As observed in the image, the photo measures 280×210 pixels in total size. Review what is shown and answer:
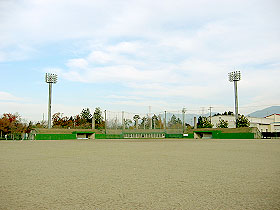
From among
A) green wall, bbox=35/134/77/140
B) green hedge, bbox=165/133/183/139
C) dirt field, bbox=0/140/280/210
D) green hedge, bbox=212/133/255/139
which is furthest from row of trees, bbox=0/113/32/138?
dirt field, bbox=0/140/280/210

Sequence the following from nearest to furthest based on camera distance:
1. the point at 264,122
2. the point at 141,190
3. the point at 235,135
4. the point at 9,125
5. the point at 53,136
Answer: the point at 141,190 → the point at 235,135 → the point at 53,136 → the point at 9,125 → the point at 264,122

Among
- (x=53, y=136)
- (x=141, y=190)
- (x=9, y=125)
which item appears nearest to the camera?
(x=141, y=190)

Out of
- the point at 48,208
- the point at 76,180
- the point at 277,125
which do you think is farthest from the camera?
the point at 277,125

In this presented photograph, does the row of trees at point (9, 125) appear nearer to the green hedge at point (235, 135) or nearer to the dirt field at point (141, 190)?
the green hedge at point (235, 135)

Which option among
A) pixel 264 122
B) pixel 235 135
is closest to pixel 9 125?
pixel 235 135

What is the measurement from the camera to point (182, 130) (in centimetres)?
8712

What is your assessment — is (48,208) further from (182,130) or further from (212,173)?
(182,130)

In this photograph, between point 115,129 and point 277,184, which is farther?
point 115,129

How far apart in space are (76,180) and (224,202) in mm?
4989

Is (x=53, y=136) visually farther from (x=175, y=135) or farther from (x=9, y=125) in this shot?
(x=175, y=135)

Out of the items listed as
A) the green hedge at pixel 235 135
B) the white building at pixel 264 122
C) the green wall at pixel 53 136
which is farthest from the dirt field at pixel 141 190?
the white building at pixel 264 122

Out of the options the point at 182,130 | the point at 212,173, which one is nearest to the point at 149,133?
the point at 182,130

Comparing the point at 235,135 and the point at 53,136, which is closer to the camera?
the point at 235,135

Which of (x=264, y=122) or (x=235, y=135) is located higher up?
(x=264, y=122)
